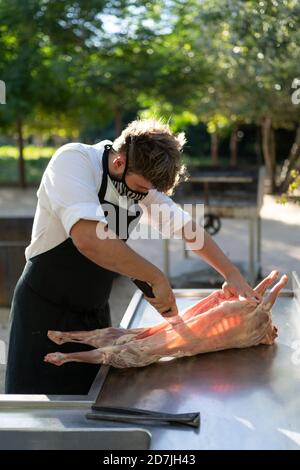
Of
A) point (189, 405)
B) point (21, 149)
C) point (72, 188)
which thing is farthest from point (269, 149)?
point (189, 405)

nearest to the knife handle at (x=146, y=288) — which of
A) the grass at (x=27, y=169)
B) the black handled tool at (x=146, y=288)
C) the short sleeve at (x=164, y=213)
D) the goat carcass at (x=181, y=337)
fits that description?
the black handled tool at (x=146, y=288)

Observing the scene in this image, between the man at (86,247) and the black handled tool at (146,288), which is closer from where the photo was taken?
the man at (86,247)

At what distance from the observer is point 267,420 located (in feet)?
6.08

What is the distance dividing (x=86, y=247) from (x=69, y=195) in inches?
7.7

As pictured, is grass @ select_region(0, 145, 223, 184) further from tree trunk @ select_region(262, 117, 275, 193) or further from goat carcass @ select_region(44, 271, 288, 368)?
goat carcass @ select_region(44, 271, 288, 368)

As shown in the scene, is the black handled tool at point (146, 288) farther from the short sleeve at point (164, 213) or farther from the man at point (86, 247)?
the short sleeve at point (164, 213)

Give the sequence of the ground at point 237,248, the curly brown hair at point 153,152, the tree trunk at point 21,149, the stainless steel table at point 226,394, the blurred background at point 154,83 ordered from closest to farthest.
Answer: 1. the stainless steel table at point 226,394
2. the curly brown hair at point 153,152
3. the ground at point 237,248
4. the blurred background at point 154,83
5. the tree trunk at point 21,149

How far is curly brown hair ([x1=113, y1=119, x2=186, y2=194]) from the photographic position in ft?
6.95

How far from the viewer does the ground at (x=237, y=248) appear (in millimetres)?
6600

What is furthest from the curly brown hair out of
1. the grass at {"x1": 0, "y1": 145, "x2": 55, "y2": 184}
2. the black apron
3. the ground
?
the grass at {"x1": 0, "y1": 145, "x2": 55, "y2": 184}

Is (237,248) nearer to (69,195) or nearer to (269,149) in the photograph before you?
(269,149)

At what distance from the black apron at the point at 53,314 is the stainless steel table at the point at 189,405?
27 cm

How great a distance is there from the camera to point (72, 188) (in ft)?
6.81
